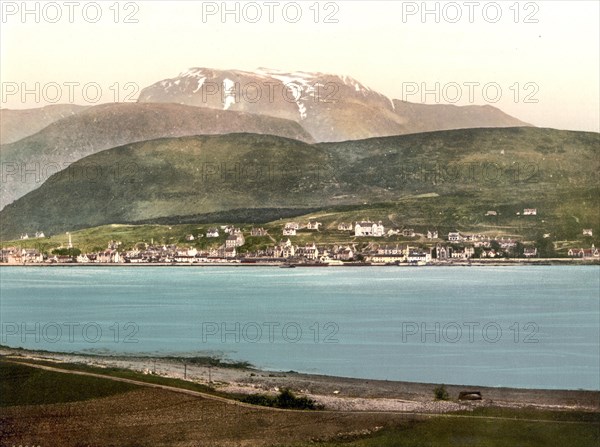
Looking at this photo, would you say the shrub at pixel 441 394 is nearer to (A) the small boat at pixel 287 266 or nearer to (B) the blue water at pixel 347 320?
(B) the blue water at pixel 347 320

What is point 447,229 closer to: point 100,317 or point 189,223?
point 189,223

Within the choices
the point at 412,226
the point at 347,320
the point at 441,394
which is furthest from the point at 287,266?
the point at 441,394

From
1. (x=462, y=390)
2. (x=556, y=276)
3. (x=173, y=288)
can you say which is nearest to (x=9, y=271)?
(x=173, y=288)

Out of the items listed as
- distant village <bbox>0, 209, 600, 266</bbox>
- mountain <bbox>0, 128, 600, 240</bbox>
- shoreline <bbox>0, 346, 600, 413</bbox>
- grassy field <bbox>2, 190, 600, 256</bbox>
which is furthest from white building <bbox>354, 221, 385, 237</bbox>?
shoreline <bbox>0, 346, 600, 413</bbox>

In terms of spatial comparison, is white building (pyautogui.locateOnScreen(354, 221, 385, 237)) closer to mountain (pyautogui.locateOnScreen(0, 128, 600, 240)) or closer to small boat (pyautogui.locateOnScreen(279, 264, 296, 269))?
mountain (pyautogui.locateOnScreen(0, 128, 600, 240))

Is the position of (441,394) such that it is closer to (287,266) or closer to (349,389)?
(349,389)

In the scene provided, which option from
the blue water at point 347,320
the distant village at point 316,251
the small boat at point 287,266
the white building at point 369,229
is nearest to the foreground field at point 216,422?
the blue water at point 347,320
